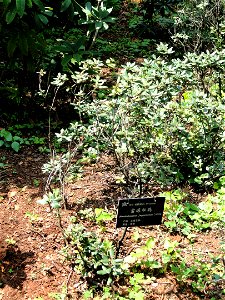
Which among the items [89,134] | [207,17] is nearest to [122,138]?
[89,134]

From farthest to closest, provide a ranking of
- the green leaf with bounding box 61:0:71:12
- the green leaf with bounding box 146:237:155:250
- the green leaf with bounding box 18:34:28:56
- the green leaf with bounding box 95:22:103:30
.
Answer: the green leaf with bounding box 95:22:103:30
the green leaf with bounding box 61:0:71:12
the green leaf with bounding box 18:34:28:56
the green leaf with bounding box 146:237:155:250

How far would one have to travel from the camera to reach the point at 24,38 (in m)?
4.50

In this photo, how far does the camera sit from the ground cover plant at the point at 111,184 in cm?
318

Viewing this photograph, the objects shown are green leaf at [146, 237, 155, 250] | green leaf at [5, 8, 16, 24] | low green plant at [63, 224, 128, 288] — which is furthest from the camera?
green leaf at [5, 8, 16, 24]

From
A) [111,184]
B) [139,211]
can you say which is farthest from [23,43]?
[139,211]

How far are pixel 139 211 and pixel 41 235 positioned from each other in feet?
3.48

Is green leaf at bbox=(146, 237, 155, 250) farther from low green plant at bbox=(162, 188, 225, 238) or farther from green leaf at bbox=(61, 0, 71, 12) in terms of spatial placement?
green leaf at bbox=(61, 0, 71, 12)

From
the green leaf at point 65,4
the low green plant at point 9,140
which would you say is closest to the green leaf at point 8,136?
the low green plant at point 9,140

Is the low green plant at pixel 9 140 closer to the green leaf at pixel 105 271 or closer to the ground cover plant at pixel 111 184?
the ground cover plant at pixel 111 184

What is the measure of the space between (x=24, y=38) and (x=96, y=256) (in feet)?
8.45

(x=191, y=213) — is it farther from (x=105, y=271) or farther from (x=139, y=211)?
(x=105, y=271)

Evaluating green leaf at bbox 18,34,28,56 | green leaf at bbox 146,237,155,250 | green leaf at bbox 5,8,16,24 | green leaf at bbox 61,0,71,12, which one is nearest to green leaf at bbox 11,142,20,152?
green leaf at bbox 18,34,28,56

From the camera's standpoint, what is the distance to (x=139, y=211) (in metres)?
3.04

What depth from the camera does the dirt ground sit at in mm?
3176
